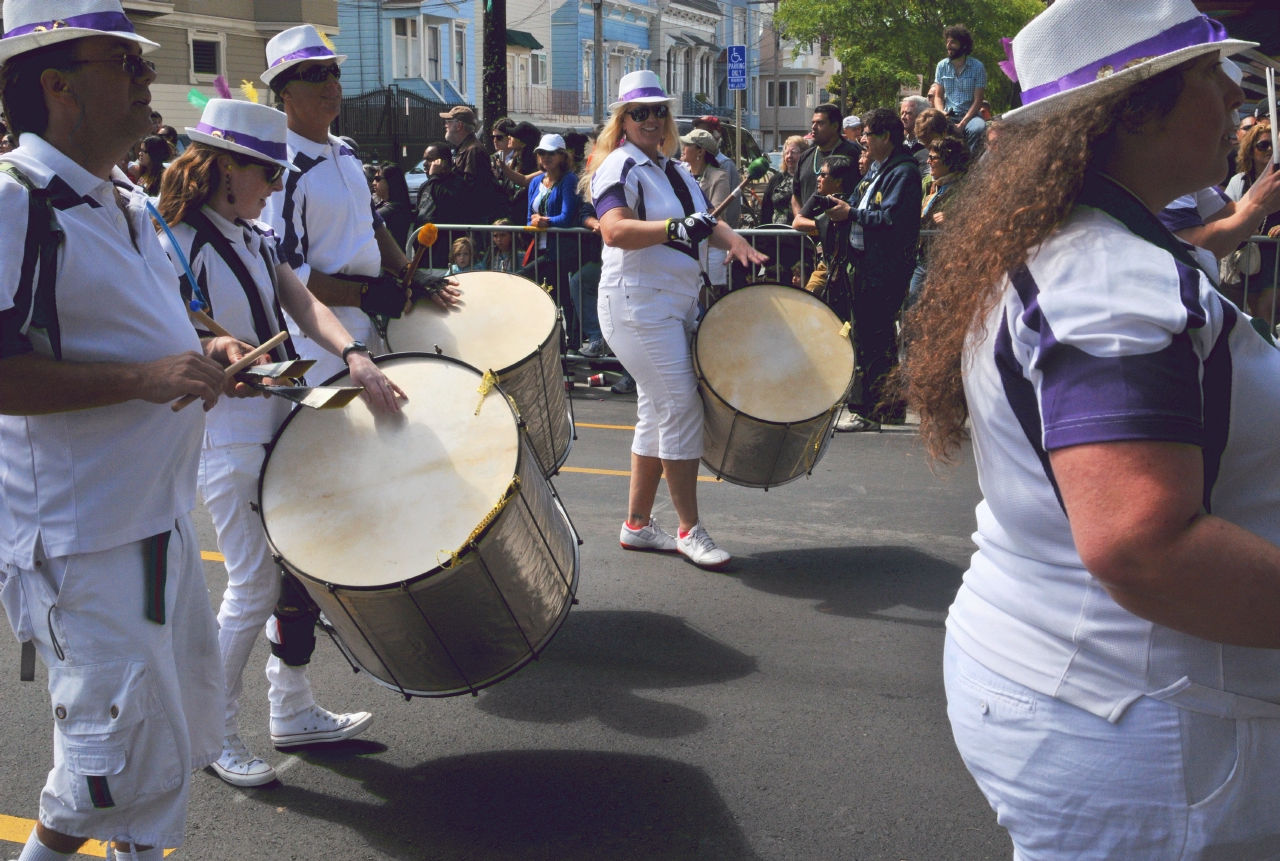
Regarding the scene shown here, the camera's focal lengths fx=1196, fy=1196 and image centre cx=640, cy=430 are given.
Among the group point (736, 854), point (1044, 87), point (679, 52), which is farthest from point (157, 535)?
point (679, 52)

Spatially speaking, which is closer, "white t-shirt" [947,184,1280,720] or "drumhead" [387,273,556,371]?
"white t-shirt" [947,184,1280,720]

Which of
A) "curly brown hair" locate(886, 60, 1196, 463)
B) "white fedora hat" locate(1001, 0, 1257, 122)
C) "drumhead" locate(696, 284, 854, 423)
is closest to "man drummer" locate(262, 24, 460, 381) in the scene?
"drumhead" locate(696, 284, 854, 423)

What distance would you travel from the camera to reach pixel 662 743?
3822mm

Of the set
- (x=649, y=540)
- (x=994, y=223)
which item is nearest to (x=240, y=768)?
(x=649, y=540)

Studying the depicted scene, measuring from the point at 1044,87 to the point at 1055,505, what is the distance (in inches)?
21.2

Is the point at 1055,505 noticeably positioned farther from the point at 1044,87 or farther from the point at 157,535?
the point at 157,535

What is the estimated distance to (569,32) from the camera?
51.3m

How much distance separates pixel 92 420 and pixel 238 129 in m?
1.18

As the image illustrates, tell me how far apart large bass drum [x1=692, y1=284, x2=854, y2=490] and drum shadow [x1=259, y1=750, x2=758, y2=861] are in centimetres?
179

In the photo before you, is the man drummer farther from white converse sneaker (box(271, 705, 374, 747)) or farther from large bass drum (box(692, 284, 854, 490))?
large bass drum (box(692, 284, 854, 490))

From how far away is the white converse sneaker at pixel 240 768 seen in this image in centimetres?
354

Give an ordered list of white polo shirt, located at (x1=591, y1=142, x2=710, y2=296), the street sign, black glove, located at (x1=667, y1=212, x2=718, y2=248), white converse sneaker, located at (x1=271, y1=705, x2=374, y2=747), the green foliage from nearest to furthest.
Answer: white converse sneaker, located at (x1=271, y1=705, x2=374, y2=747)
black glove, located at (x1=667, y1=212, x2=718, y2=248)
white polo shirt, located at (x1=591, y1=142, x2=710, y2=296)
the street sign
the green foliage

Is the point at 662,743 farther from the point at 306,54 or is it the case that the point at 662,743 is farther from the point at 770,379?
the point at 306,54

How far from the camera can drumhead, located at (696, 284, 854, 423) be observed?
16.6ft
